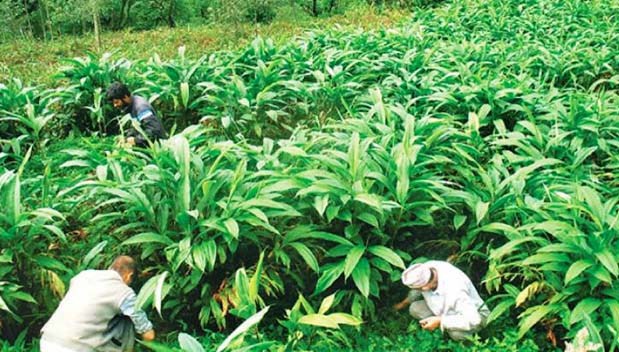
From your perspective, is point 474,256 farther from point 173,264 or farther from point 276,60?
point 276,60

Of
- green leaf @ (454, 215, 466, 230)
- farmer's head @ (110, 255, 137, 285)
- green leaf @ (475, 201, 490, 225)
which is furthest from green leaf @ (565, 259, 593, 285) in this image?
farmer's head @ (110, 255, 137, 285)

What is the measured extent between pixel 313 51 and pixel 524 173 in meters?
4.46

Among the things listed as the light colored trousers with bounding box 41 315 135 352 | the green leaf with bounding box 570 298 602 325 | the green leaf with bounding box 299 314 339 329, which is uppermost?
the green leaf with bounding box 299 314 339 329

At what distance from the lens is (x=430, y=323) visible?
3.67 metres

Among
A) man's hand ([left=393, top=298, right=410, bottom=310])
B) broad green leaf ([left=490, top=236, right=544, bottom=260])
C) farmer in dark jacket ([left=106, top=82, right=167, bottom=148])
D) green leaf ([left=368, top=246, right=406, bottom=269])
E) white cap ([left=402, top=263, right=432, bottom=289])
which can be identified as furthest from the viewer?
farmer in dark jacket ([left=106, top=82, right=167, bottom=148])

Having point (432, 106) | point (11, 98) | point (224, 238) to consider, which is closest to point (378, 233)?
point (224, 238)

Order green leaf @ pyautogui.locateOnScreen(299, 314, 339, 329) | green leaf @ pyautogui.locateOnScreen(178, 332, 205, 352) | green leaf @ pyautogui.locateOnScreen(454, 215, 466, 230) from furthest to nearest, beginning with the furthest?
green leaf @ pyautogui.locateOnScreen(454, 215, 466, 230), green leaf @ pyautogui.locateOnScreen(299, 314, 339, 329), green leaf @ pyautogui.locateOnScreen(178, 332, 205, 352)

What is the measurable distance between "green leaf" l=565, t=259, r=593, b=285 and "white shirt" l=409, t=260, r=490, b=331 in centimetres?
52

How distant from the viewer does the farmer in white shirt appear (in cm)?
358

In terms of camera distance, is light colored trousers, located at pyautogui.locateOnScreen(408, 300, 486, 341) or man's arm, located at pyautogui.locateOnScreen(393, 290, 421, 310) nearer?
light colored trousers, located at pyautogui.locateOnScreen(408, 300, 486, 341)

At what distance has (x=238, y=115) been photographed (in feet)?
21.5

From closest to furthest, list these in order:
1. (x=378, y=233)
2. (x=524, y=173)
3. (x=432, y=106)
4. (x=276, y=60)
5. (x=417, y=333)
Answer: (x=417, y=333)
(x=378, y=233)
(x=524, y=173)
(x=432, y=106)
(x=276, y=60)

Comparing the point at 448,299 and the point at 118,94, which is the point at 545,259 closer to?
the point at 448,299

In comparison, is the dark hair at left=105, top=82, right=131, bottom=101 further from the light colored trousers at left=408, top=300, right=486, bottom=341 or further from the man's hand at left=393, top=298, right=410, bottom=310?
the light colored trousers at left=408, top=300, right=486, bottom=341
